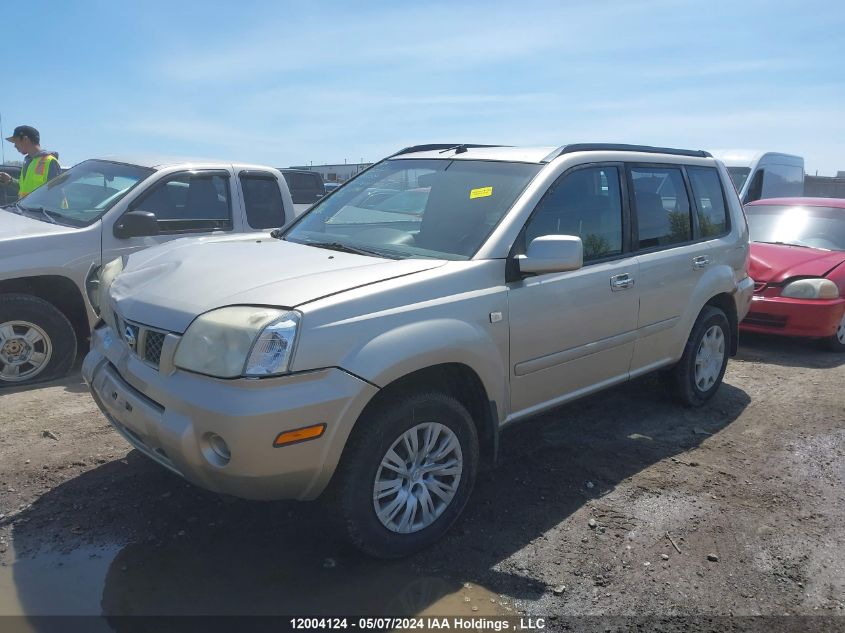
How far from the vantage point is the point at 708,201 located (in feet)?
17.0

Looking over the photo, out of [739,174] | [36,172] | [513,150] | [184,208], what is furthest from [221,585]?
[739,174]

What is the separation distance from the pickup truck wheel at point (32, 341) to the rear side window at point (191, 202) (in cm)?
111

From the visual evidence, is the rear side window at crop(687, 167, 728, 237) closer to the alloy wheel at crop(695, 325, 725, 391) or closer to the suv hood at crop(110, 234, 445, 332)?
the alloy wheel at crop(695, 325, 725, 391)

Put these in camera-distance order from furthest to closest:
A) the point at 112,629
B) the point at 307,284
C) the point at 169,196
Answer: the point at 169,196 → the point at 307,284 → the point at 112,629

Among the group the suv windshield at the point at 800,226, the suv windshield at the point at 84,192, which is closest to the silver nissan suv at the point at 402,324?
the suv windshield at the point at 84,192

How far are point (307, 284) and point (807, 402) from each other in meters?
4.43

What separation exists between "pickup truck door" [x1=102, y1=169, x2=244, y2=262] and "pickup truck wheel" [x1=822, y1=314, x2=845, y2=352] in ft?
19.2

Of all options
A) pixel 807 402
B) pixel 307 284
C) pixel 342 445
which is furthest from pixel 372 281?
pixel 807 402

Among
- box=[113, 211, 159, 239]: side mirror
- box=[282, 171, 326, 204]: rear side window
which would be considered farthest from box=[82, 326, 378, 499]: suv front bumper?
box=[282, 171, 326, 204]: rear side window

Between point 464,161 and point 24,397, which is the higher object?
point 464,161

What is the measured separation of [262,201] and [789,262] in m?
5.31

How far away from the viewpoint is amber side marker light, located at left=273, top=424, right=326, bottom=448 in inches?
106

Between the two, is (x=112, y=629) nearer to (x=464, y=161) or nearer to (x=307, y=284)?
(x=307, y=284)

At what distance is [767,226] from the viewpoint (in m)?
8.25
